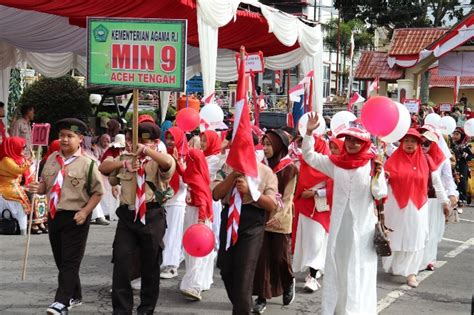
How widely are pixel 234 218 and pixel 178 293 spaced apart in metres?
2.09

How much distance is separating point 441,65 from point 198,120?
15437mm

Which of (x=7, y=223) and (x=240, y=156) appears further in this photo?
(x=7, y=223)

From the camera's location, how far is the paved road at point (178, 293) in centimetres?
675

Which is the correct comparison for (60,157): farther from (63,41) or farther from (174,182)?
(63,41)

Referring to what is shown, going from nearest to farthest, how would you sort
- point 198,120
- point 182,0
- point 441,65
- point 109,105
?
point 198,120 < point 182,0 < point 441,65 < point 109,105

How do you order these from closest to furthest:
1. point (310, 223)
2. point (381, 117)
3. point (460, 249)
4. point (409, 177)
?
1. point (381, 117)
2. point (310, 223)
3. point (409, 177)
4. point (460, 249)

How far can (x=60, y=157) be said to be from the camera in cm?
617

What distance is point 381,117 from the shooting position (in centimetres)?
569

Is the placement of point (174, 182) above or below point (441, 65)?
below

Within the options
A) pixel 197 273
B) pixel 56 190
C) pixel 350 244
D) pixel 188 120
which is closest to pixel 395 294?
pixel 350 244

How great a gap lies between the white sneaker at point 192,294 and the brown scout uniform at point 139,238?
0.98 m

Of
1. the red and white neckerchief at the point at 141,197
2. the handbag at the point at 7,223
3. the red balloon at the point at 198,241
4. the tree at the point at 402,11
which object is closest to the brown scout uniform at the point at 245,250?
the red balloon at the point at 198,241

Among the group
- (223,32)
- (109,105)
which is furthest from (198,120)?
(109,105)

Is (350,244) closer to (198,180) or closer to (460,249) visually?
(198,180)
